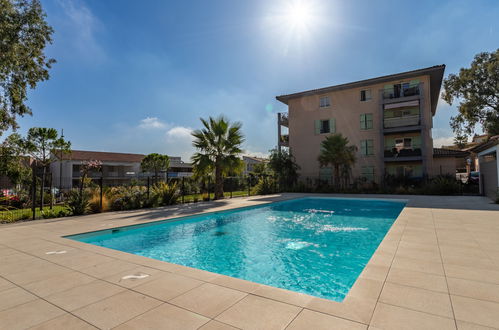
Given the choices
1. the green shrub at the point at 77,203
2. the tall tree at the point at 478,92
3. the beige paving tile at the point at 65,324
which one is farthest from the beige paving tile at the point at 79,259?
the tall tree at the point at 478,92

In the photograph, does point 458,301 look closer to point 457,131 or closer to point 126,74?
point 126,74

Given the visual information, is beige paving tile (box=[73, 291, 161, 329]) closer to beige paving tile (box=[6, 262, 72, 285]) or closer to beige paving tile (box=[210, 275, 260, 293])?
beige paving tile (box=[210, 275, 260, 293])

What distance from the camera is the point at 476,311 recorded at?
222cm

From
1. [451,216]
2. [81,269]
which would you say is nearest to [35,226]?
[81,269]

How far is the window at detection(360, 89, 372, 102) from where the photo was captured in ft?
69.6

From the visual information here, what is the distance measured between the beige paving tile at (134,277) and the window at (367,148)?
20566 millimetres

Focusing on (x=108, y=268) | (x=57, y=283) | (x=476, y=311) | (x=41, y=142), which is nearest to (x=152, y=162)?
(x=41, y=142)

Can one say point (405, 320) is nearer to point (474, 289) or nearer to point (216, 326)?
point (474, 289)

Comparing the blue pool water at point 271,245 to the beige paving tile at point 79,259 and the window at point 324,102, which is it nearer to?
the beige paving tile at point 79,259

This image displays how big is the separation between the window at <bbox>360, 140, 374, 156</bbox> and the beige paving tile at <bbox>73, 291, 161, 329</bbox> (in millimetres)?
21158

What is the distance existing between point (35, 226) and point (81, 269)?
490 cm

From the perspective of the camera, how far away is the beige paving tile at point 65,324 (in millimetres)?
2090

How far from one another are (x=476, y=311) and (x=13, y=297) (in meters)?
4.63

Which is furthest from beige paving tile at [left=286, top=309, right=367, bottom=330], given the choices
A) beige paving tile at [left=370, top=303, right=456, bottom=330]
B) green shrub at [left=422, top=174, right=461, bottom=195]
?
green shrub at [left=422, top=174, right=461, bottom=195]
